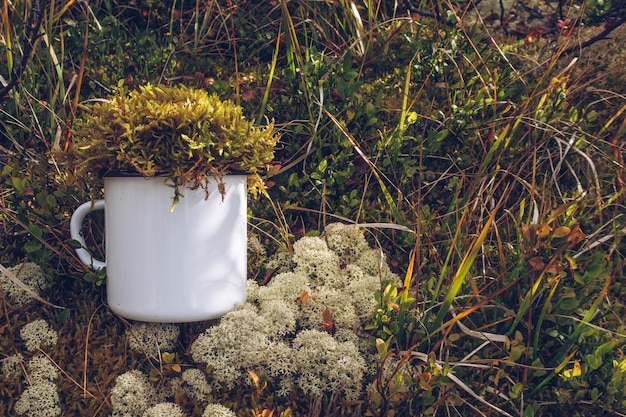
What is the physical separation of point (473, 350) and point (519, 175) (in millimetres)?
727

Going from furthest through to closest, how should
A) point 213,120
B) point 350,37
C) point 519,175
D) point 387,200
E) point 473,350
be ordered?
point 350,37
point 519,175
point 387,200
point 473,350
point 213,120

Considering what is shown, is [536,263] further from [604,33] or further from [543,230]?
[604,33]

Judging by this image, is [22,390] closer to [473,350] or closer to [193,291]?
[193,291]

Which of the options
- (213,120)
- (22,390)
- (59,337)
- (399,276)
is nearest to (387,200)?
(399,276)

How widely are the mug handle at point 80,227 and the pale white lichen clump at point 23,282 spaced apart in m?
0.17

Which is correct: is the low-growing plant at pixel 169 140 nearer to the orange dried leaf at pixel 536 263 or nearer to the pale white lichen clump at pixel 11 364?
the pale white lichen clump at pixel 11 364

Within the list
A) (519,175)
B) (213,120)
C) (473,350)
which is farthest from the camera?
(519,175)

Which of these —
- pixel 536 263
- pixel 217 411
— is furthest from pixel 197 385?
pixel 536 263

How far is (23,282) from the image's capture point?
199 cm

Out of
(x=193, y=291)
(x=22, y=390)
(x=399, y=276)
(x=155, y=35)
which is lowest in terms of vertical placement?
(x=22, y=390)

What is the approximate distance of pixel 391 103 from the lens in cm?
240

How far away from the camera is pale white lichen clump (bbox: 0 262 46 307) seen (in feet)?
6.48

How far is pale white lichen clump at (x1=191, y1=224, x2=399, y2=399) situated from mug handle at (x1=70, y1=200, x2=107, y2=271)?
1.41 ft

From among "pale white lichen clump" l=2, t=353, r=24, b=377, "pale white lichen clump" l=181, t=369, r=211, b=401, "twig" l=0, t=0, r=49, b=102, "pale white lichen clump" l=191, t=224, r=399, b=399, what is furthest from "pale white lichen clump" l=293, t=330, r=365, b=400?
"twig" l=0, t=0, r=49, b=102
